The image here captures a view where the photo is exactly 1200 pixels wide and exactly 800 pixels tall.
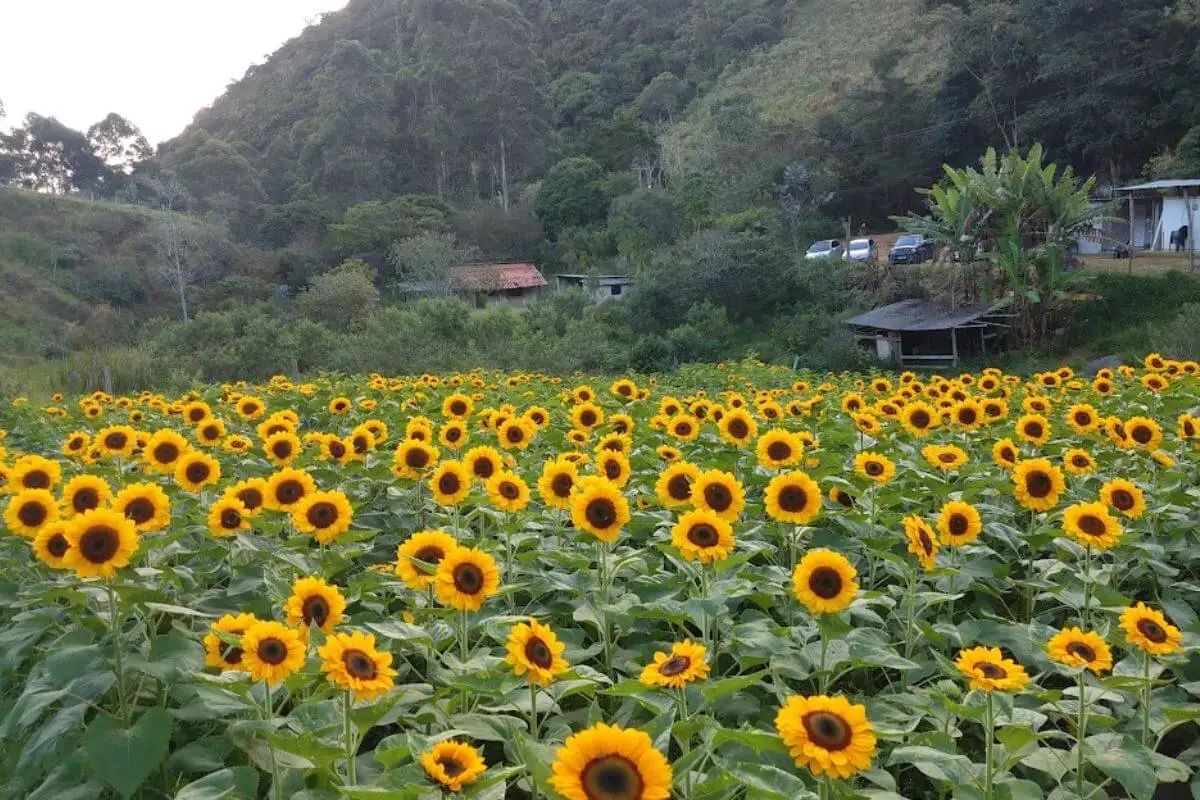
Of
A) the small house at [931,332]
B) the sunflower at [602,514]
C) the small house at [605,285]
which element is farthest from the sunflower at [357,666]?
the small house at [605,285]

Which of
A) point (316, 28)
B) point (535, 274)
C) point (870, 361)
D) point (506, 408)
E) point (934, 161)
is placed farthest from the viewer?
point (316, 28)

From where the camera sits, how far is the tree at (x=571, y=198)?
1907 inches

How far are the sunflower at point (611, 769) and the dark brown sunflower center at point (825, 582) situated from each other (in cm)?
77

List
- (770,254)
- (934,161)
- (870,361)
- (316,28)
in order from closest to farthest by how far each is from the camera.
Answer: (870,361)
(770,254)
(934,161)
(316,28)

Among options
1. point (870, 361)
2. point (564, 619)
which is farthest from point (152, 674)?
point (870, 361)

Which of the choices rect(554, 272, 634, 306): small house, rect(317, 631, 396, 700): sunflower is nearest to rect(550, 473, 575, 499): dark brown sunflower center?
rect(317, 631, 396, 700): sunflower

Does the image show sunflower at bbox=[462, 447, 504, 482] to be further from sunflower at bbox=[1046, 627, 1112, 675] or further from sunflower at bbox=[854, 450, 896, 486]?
sunflower at bbox=[1046, 627, 1112, 675]

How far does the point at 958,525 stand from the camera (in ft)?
8.48

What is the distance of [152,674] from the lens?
6.27 feet

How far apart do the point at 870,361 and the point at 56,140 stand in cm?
6157

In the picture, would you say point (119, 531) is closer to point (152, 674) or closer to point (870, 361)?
point (152, 674)

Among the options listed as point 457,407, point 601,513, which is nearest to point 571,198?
point 457,407

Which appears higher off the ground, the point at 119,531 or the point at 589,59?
the point at 589,59

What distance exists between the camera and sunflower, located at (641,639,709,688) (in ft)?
5.41
